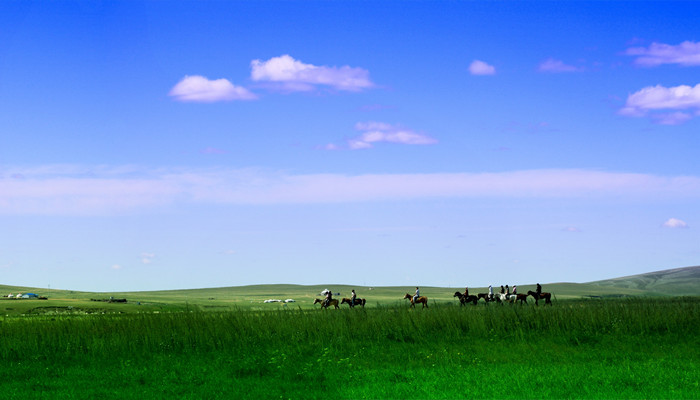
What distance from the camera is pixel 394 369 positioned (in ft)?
70.8

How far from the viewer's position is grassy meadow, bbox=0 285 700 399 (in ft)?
60.1

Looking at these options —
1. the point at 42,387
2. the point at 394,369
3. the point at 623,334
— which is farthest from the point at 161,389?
the point at 623,334

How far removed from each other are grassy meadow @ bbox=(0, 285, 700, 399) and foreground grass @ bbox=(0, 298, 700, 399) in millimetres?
56

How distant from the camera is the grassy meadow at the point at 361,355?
1833 cm

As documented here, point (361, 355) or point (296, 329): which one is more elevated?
point (296, 329)

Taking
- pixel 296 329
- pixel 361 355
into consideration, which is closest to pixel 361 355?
pixel 361 355

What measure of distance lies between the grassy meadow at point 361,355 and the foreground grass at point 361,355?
56mm

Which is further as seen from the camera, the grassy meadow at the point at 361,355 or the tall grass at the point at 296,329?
the tall grass at the point at 296,329

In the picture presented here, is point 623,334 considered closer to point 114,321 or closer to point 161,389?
point 161,389

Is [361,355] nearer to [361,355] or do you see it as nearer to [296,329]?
[361,355]

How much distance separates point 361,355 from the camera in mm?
25016

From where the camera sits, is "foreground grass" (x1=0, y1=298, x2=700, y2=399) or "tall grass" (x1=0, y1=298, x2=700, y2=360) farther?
"tall grass" (x1=0, y1=298, x2=700, y2=360)

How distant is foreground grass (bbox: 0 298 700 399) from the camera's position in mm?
18359

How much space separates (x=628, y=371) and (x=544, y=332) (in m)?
10.7
